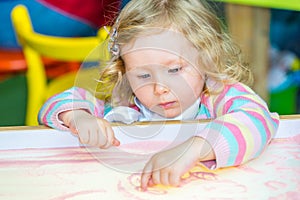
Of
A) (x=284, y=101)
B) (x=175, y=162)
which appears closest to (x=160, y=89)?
(x=175, y=162)

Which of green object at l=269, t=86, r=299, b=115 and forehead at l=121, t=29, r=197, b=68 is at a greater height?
forehead at l=121, t=29, r=197, b=68

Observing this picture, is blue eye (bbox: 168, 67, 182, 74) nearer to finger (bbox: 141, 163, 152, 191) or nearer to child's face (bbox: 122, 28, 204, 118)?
child's face (bbox: 122, 28, 204, 118)

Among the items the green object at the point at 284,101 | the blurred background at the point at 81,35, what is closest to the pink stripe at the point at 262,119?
the blurred background at the point at 81,35

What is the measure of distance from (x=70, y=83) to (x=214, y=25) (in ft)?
2.22

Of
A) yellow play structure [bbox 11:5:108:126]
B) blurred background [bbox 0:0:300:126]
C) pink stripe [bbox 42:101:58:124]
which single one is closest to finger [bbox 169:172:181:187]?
pink stripe [bbox 42:101:58:124]

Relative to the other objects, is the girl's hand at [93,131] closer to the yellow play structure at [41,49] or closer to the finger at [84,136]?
the finger at [84,136]

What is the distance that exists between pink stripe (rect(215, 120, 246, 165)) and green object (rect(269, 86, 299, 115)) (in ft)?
3.31

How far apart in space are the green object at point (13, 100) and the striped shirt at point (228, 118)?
0.98 m

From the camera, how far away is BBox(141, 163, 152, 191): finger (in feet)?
1.99

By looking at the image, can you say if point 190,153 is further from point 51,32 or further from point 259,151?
point 51,32

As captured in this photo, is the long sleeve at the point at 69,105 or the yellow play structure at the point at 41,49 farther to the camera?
the yellow play structure at the point at 41,49

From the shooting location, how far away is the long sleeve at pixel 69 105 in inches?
30.1

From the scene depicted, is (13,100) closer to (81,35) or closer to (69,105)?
(81,35)

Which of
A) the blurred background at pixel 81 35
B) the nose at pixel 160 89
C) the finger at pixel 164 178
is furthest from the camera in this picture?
the blurred background at pixel 81 35
